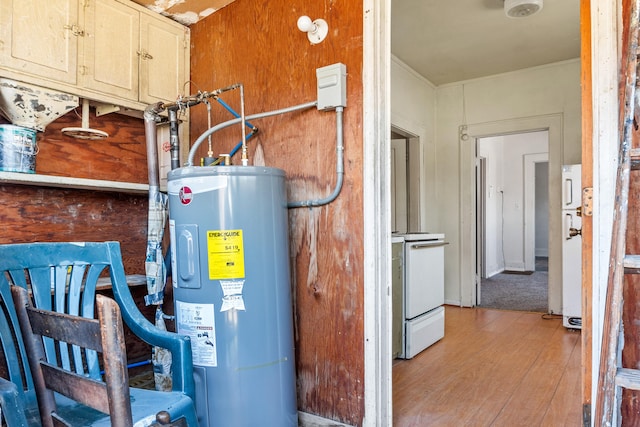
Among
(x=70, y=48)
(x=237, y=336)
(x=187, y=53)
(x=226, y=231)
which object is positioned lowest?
(x=237, y=336)

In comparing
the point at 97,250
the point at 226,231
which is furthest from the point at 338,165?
the point at 97,250

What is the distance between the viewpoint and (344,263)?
5.96ft

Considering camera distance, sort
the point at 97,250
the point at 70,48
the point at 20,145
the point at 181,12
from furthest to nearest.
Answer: the point at 181,12, the point at 70,48, the point at 20,145, the point at 97,250

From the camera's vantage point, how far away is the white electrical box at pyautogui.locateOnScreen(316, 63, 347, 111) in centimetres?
179

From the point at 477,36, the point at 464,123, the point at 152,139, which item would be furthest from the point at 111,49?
the point at 464,123

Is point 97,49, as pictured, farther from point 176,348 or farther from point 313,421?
point 313,421

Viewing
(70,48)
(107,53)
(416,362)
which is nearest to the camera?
(70,48)

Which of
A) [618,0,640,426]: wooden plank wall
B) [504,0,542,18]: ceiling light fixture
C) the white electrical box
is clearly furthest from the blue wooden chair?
[504,0,542,18]: ceiling light fixture

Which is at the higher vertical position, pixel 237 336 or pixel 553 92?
pixel 553 92

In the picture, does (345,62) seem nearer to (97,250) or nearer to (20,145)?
(97,250)

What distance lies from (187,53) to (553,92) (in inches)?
141

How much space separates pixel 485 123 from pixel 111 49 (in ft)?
Answer: 12.3

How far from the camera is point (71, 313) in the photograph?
4.54 feet

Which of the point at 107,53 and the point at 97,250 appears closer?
the point at 97,250
